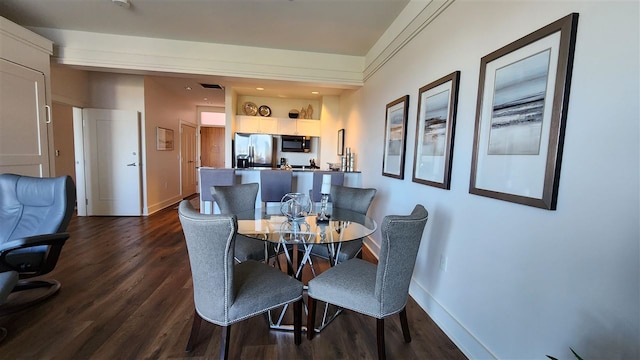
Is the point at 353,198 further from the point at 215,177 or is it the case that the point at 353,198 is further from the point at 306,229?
the point at 215,177

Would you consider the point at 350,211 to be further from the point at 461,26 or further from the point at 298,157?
the point at 298,157

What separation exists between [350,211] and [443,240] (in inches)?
35.2

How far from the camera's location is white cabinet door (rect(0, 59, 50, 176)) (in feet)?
8.86

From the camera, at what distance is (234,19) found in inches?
114

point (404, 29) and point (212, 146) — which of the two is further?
point (212, 146)

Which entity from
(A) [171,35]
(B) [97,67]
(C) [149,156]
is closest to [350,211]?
(A) [171,35]

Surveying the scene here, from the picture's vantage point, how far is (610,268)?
97cm

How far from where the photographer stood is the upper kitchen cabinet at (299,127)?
5715 millimetres

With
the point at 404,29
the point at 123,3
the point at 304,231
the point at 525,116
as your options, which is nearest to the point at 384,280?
the point at 304,231

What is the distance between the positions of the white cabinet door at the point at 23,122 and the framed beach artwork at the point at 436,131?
4.04 meters

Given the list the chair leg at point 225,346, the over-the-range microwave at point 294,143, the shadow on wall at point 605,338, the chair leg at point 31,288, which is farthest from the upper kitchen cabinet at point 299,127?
the shadow on wall at point 605,338

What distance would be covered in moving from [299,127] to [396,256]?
4667mm

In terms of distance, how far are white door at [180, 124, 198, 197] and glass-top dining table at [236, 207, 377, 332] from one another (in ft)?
16.6

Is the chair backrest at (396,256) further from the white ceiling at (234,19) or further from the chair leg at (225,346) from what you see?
the white ceiling at (234,19)
